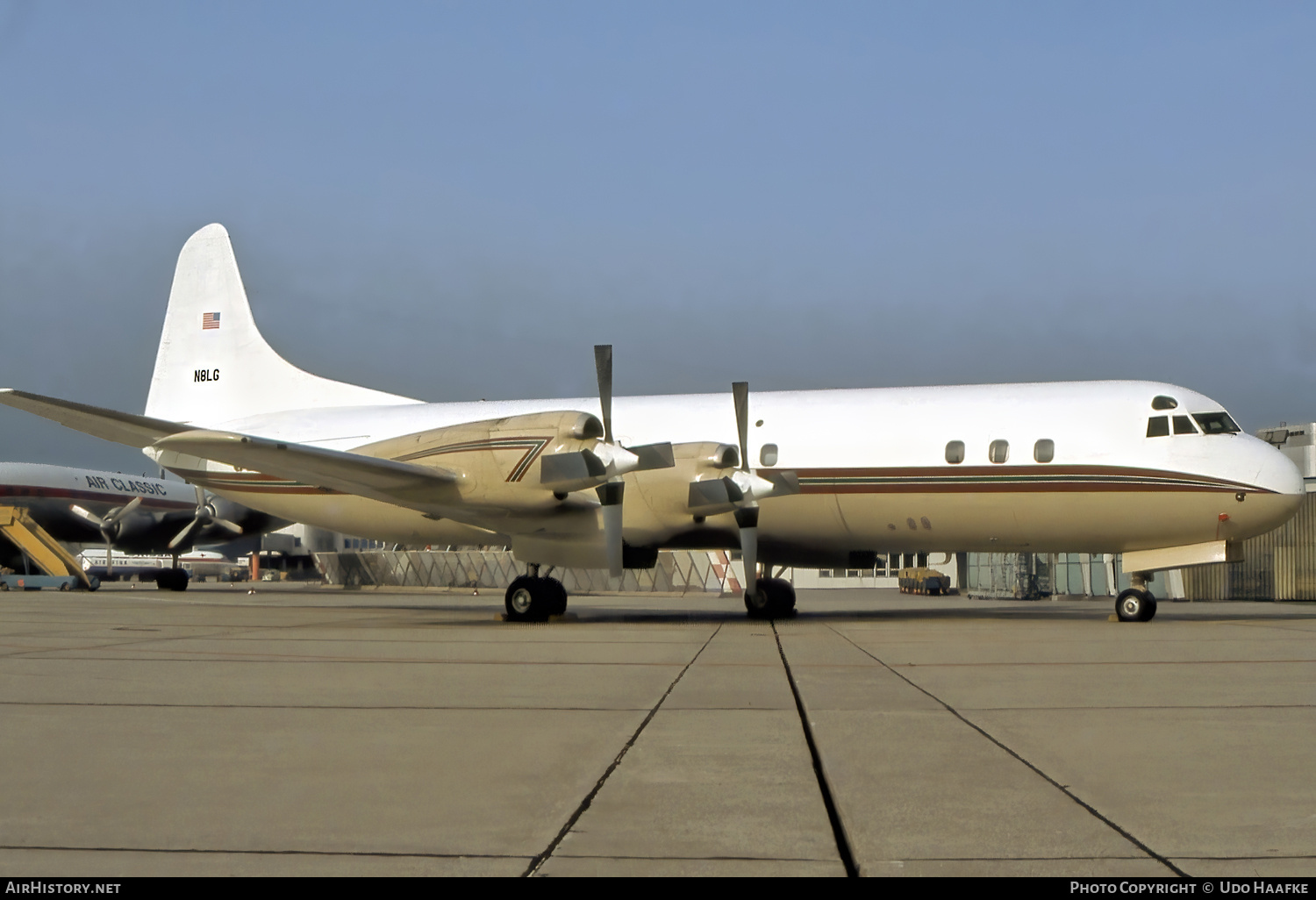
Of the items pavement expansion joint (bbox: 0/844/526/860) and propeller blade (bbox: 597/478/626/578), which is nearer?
pavement expansion joint (bbox: 0/844/526/860)

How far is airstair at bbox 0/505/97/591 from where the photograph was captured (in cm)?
3934

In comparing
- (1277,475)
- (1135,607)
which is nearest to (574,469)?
(1135,607)

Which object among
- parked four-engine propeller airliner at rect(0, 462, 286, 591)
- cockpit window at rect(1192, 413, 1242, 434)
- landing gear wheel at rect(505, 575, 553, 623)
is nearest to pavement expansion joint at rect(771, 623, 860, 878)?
landing gear wheel at rect(505, 575, 553, 623)

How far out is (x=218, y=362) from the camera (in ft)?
81.5

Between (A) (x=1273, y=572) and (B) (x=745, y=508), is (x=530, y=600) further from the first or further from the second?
(A) (x=1273, y=572)

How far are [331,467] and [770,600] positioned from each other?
8553 millimetres

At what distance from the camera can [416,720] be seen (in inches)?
311

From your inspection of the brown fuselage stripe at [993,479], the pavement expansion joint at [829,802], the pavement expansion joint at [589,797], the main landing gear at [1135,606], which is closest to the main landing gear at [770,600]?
the brown fuselage stripe at [993,479]

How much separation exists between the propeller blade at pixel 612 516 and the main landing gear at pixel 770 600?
13.2ft

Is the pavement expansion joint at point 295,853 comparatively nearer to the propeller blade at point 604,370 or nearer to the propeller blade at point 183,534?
the propeller blade at point 604,370

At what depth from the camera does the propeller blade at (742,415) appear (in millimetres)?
19570

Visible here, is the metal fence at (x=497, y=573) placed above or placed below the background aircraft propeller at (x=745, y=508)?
below

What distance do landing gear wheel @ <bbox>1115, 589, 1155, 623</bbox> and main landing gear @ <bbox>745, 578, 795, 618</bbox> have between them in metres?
5.77

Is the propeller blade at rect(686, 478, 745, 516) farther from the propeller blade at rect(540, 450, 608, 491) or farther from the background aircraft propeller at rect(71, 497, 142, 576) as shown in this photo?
the background aircraft propeller at rect(71, 497, 142, 576)
